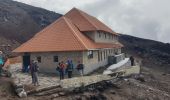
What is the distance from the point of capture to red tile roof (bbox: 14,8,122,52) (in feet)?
118

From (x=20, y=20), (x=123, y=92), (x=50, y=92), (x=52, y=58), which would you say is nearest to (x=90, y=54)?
(x=52, y=58)

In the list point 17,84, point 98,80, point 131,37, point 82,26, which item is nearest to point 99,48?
point 82,26

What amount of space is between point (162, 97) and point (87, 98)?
1000 centimetres

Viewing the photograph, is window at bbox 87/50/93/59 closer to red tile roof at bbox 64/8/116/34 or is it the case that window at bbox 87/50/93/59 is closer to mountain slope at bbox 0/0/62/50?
red tile roof at bbox 64/8/116/34

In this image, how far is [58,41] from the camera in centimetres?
3719

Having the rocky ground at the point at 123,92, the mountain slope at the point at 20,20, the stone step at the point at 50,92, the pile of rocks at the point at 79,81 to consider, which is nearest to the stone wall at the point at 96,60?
the pile of rocks at the point at 79,81

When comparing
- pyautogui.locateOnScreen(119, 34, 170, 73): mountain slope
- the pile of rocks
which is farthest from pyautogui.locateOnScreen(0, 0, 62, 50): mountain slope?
the pile of rocks

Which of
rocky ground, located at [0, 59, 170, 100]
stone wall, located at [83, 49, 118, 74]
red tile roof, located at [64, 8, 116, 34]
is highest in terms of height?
red tile roof, located at [64, 8, 116, 34]

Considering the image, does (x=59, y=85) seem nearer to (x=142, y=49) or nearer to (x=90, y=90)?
(x=90, y=90)

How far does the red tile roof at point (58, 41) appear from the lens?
36.0 meters

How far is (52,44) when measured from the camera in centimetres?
3691

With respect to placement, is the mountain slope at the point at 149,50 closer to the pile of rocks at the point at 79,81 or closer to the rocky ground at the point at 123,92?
the rocky ground at the point at 123,92

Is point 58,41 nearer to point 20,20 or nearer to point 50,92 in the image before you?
point 50,92

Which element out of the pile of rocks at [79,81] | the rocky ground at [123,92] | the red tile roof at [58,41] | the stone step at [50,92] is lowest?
the rocky ground at [123,92]
